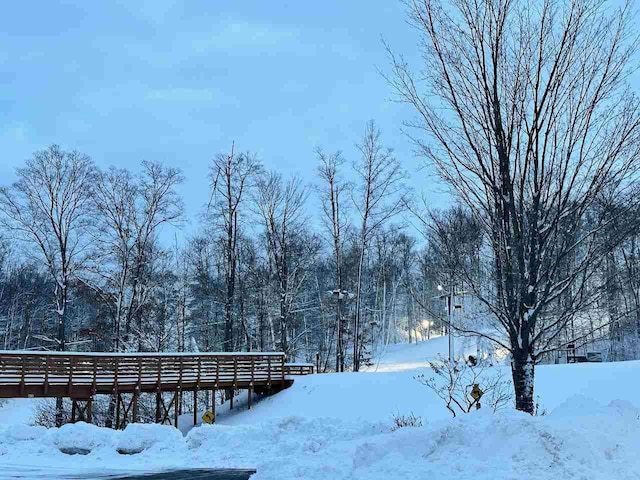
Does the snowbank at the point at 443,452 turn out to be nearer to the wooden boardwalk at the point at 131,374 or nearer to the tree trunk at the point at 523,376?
the tree trunk at the point at 523,376

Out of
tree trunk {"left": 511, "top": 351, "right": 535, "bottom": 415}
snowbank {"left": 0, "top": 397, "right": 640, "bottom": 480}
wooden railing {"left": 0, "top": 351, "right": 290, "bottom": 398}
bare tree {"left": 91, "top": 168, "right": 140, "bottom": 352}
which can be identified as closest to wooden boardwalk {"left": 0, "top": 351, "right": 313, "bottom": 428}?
wooden railing {"left": 0, "top": 351, "right": 290, "bottom": 398}

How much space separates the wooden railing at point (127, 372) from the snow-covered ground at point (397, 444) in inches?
257

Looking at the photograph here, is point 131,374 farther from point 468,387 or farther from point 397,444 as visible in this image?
point 397,444

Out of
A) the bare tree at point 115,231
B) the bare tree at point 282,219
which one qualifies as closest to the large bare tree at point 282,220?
the bare tree at point 282,219

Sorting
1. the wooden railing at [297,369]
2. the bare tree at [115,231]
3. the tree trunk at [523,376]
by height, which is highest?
the bare tree at [115,231]

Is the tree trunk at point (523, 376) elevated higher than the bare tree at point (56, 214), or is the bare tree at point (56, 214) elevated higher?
the bare tree at point (56, 214)

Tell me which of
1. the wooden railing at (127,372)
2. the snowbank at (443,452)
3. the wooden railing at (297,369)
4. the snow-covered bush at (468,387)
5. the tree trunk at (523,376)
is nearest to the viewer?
the snowbank at (443,452)

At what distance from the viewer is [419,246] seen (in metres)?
57.2

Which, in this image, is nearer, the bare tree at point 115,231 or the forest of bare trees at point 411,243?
the forest of bare trees at point 411,243

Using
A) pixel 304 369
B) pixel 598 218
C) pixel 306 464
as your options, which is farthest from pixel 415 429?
pixel 304 369

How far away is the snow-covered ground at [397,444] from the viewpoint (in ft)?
17.5

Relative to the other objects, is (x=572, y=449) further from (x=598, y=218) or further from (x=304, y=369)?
(x=304, y=369)

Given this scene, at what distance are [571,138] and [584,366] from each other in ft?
45.6

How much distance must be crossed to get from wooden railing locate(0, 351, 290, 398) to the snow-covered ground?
6535 mm
